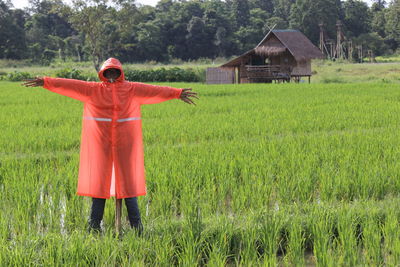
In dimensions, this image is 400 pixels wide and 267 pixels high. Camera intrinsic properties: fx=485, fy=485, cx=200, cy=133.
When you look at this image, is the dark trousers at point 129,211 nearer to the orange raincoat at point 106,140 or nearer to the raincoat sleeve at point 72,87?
the orange raincoat at point 106,140

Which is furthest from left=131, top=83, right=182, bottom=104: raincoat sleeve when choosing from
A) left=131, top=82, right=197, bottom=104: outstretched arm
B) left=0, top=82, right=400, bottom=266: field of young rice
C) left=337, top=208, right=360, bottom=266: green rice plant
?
left=337, top=208, right=360, bottom=266: green rice plant

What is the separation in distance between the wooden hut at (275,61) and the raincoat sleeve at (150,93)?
21309 millimetres

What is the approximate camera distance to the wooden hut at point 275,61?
24266 mm

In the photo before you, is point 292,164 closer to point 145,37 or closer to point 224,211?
point 224,211

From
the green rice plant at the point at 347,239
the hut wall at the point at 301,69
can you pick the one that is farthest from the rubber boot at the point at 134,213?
the hut wall at the point at 301,69

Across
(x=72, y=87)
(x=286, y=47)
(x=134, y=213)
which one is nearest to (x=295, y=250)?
(x=134, y=213)

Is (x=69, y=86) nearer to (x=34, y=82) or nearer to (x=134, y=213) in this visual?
(x=34, y=82)

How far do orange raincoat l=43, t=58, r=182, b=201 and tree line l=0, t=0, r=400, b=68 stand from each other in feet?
95.7

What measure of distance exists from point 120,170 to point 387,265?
150 centimetres

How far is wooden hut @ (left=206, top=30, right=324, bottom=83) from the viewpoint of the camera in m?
24.3

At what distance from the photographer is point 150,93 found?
2.89 m

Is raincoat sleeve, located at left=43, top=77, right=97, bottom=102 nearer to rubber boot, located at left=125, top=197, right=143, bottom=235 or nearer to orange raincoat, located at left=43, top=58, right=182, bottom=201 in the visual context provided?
orange raincoat, located at left=43, top=58, right=182, bottom=201

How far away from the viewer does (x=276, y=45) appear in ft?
81.5

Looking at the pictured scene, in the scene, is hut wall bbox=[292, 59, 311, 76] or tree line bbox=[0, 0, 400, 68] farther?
tree line bbox=[0, 0, 400, 68]
